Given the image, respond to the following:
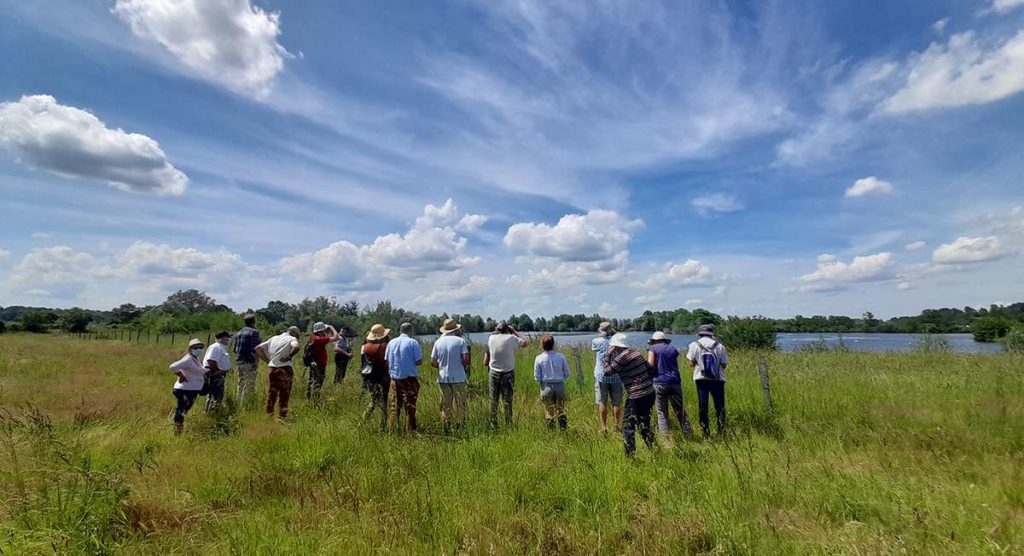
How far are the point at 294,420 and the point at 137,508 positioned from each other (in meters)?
3.92

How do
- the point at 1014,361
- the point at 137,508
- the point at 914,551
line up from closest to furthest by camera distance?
the point at 914,551
the point at 137,508
the point at 1014,361

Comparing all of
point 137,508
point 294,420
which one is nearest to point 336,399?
point 294,420

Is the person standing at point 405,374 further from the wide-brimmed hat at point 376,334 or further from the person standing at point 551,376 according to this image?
the person standing at point 551,376

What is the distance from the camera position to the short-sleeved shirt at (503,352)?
786 centimetres

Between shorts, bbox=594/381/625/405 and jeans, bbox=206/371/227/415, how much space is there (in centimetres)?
640

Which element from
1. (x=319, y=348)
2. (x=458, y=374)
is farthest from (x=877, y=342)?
(x=319, y=348)

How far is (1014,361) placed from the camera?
11.1m

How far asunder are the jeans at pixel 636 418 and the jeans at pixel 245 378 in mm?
6812

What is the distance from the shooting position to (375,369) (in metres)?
8.01

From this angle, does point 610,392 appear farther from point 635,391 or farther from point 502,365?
point 502,365

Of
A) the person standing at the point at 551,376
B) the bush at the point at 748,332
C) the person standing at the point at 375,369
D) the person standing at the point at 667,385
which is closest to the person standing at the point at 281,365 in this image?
the person standing at the point at 375,369

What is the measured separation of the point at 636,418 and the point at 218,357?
6.75 meters

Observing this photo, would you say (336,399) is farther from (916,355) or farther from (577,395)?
(916,355)

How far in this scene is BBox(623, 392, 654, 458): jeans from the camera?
6078 mm
